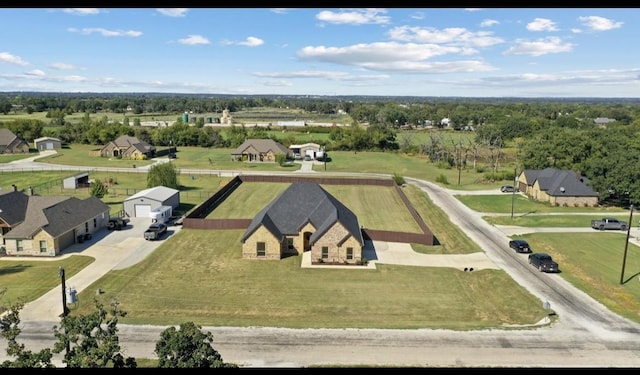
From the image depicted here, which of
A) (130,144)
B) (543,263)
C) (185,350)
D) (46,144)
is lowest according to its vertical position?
(543,263)

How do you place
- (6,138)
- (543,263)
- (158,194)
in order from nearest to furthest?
(543,263)
(158,194)
(6,138)

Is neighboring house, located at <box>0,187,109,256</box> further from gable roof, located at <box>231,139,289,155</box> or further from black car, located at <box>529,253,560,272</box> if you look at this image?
gable roof, located at <box>231,139,289,155</box>

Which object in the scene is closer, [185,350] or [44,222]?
[185,350]

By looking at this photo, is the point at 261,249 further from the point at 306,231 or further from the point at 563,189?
the point at 563,189

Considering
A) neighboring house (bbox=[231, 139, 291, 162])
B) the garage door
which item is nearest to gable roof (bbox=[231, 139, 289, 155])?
neighboring house (bbox=[231, 139, 291, 162])

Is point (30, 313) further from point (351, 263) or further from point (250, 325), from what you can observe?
point (351, 263)

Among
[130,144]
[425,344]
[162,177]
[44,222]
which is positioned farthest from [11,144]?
[425,344]

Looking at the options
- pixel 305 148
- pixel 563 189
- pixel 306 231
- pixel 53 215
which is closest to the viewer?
pixel 306 231
